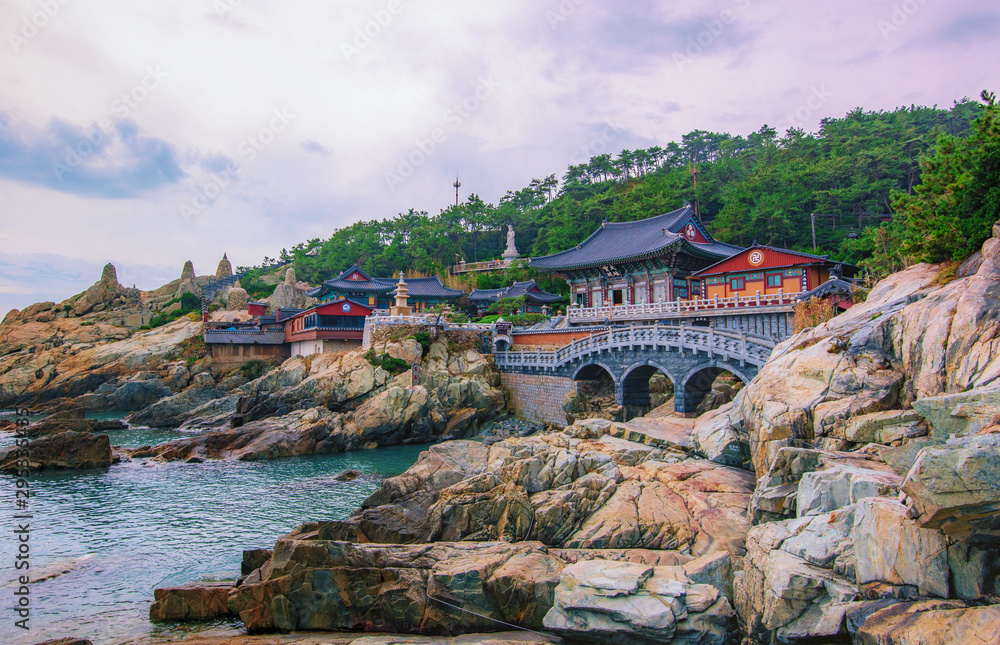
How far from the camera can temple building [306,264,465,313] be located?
58.1 meters

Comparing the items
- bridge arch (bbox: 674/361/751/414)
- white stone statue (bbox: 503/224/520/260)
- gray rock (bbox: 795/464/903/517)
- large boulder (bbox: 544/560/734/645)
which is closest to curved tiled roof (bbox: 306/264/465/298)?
white stone statue (bbox: 503/224/520/260)

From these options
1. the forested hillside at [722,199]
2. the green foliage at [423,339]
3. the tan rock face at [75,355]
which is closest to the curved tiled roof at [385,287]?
the forested hillside at [722,199]

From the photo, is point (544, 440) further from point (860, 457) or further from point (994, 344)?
point (994, 344)

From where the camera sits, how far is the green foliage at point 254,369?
2010 inches

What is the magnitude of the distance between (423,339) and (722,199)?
3848 cm

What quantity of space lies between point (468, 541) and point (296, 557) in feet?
15.0

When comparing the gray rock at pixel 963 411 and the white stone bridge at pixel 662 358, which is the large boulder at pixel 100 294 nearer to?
the white stone bridge at pixel 662 358

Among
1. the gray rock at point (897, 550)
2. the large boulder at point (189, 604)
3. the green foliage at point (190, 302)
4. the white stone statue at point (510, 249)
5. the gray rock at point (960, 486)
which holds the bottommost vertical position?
the large boulder at point (189, 604)

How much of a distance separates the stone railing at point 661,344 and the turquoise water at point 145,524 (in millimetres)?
11212

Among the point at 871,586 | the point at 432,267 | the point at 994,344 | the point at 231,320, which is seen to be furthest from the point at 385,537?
the point at 432,267

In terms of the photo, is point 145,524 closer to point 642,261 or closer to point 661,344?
point 661,344

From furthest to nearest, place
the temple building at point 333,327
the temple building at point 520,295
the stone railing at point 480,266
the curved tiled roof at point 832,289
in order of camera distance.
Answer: the stone railing at point 480,266 < the temple building at point 520,295 < the temple building at point 333,327 < the curved tiled roof at point 832,289

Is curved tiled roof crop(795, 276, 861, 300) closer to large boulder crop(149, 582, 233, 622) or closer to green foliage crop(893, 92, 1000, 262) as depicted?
green foliage crop(893, 92, 1000, 262)

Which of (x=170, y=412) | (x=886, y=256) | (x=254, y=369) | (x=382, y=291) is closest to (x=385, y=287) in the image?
(x=382, y=291)
